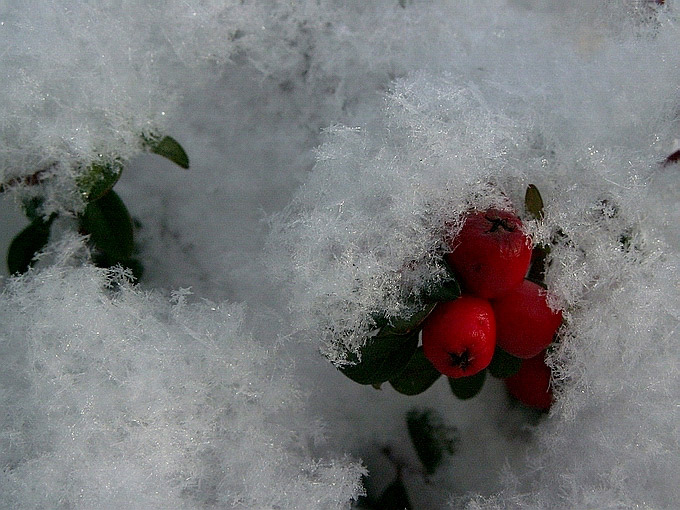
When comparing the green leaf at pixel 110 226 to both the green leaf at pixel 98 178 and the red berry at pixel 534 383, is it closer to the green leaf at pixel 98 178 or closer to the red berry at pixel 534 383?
the green leaf at pixel 98 178

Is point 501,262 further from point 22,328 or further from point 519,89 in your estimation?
point 22,328

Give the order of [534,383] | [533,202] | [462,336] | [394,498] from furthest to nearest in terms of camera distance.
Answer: [394,498]
[534,383]
[533,202]
[462,336]

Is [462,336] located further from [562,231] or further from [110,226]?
[110,226]

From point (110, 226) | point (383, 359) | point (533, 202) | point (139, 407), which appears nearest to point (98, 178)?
point (110, 226)

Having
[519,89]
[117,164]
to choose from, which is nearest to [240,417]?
[117,164]

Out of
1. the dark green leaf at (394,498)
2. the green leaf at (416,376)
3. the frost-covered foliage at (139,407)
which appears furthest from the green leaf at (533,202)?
the dark green leaf at (394,498)

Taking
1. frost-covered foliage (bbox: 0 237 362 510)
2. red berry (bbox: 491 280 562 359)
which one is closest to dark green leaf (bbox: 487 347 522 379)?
red berry (bbox: 491 280 562 359)
